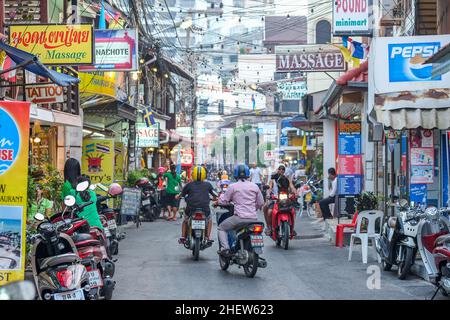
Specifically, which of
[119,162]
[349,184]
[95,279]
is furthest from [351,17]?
[95,279]

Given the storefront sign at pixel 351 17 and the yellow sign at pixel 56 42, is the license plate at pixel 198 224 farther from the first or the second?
the storefront sign at pixel 351 17

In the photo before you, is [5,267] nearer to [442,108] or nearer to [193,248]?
[193,248]

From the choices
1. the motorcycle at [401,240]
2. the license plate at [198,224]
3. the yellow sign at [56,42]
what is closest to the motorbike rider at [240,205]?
the license plate at [198,224]

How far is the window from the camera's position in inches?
1833

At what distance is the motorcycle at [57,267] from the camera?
878 centimetres

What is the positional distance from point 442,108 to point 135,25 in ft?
50.5

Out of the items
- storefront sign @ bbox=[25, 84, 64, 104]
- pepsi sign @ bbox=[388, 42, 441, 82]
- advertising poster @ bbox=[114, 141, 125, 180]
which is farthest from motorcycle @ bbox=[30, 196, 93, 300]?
advertising poster @ bbox=[114, 141, 125, 180]

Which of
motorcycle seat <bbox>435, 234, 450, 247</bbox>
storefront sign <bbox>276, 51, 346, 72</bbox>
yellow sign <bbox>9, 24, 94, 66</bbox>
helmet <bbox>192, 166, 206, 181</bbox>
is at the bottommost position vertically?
motorcycle seat <bbox>435, 234, 450, 247</bbox>

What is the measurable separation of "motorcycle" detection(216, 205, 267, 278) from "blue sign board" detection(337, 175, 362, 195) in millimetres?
9140

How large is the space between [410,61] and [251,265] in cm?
511

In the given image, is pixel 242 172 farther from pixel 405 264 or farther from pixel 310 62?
pixel 310 62

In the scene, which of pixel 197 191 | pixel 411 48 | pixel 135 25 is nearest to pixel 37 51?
pixel 197 191

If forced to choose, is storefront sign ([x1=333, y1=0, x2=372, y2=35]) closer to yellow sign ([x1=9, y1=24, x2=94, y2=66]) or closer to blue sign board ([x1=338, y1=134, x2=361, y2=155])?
blue sign board ([x1=338, y1=134, x2=361, y2=155])

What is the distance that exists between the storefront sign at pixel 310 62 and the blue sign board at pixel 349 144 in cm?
427
